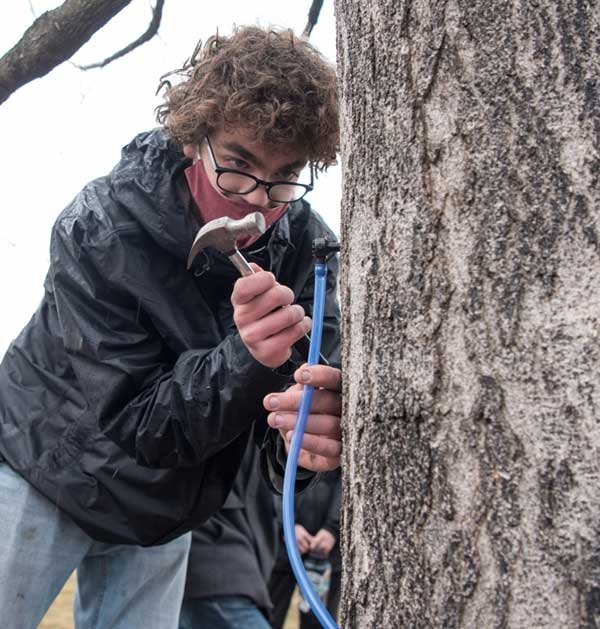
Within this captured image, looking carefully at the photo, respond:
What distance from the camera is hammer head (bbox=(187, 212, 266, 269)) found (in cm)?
150

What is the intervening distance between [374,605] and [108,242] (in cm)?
106

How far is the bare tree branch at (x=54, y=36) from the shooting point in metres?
2.07

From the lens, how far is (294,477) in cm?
133

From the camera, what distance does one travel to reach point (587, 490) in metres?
0.91

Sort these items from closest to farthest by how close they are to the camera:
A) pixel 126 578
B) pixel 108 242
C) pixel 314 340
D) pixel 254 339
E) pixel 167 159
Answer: pixel 314 340
pixel 254 339
pixel 108 242
pixel 167 159
pixel 126 578

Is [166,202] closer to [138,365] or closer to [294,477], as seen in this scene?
[138,365]

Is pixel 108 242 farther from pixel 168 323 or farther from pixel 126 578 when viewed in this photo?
pixel 126 578

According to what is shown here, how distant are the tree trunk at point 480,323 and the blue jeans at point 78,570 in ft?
3.50

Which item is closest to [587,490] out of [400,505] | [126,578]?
[400,505]

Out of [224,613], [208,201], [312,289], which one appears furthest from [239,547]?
[208,201]

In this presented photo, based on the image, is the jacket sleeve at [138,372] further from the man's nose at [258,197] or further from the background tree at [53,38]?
the background tree at [53,38]

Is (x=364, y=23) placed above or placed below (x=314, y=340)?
above

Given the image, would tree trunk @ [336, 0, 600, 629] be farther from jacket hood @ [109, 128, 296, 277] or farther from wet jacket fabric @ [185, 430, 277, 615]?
wet jacket fabric @ [185, 430, 277, 615]

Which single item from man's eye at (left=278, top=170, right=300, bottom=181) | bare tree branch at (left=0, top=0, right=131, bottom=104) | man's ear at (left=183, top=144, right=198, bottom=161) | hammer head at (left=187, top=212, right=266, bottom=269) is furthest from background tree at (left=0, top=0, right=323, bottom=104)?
hammer head at (left=187, top=212, right=266, bottom=269)
